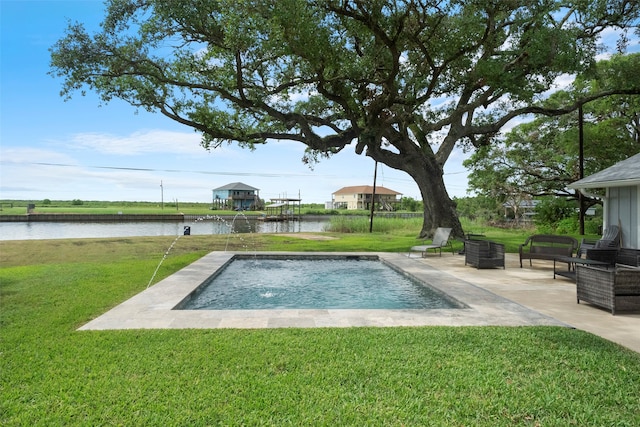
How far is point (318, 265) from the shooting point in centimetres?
1025

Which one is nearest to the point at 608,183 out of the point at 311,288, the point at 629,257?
the point at 629,257

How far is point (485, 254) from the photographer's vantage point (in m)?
9.12

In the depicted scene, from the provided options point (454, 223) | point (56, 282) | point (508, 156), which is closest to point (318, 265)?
point (56, 282)

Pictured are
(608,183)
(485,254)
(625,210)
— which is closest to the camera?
(485,254)

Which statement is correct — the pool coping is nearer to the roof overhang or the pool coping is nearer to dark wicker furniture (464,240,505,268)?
dark wicker furniture (464,240,505,268)

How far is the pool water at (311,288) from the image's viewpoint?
6.19 m

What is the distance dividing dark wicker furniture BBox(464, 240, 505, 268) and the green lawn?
4710mm

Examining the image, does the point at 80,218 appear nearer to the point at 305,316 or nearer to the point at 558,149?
the point at 558,149

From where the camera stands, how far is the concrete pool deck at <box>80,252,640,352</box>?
4.52 m

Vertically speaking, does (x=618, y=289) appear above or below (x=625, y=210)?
below

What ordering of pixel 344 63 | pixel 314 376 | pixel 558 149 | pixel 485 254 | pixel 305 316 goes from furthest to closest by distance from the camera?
1. pixel 558 149
2. pixel 344 63
3. pixel 485 254
4. pixel 305 316
5. pixel 314 376

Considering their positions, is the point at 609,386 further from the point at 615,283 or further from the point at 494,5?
the point at 494,5

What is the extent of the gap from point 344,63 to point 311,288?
7.64 m

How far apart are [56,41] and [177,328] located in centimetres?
1142
